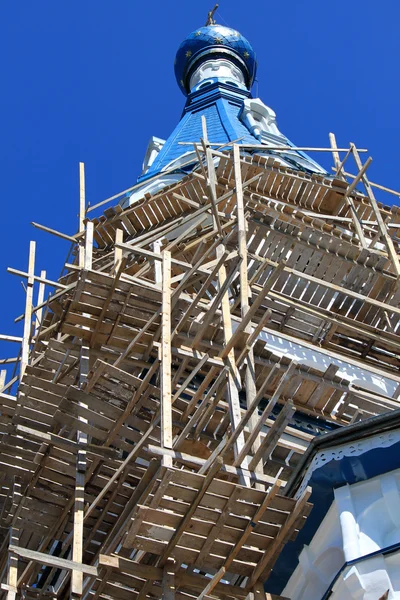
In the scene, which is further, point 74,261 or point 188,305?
point 74,261

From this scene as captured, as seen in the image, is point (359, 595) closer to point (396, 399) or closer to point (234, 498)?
point (234, 498)

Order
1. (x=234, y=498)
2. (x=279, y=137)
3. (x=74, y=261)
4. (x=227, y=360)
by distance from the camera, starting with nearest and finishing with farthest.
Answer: (x=234, y=498)
(x=227, y=360)
(x=74, y=261)
(x=279, y=137)

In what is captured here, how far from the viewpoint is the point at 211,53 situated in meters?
48.7

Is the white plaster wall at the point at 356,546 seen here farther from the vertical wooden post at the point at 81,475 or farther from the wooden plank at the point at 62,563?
the vertical wooden post at the point at 81,475

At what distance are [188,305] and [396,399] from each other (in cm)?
290

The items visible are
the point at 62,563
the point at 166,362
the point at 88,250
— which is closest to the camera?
the point at 62,563

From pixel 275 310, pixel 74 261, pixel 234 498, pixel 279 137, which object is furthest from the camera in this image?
pixel 279 137

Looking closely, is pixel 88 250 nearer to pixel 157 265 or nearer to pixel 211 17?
pixel 157 265

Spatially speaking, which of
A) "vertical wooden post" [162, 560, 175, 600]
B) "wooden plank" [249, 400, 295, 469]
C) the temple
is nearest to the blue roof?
the temple

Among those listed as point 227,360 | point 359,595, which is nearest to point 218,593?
point 359,595

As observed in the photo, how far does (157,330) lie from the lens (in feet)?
41.9

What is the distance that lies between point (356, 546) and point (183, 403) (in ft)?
12.9

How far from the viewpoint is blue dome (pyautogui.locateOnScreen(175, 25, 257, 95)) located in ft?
159

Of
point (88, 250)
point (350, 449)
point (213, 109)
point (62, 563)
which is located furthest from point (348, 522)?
point (213, 109)
